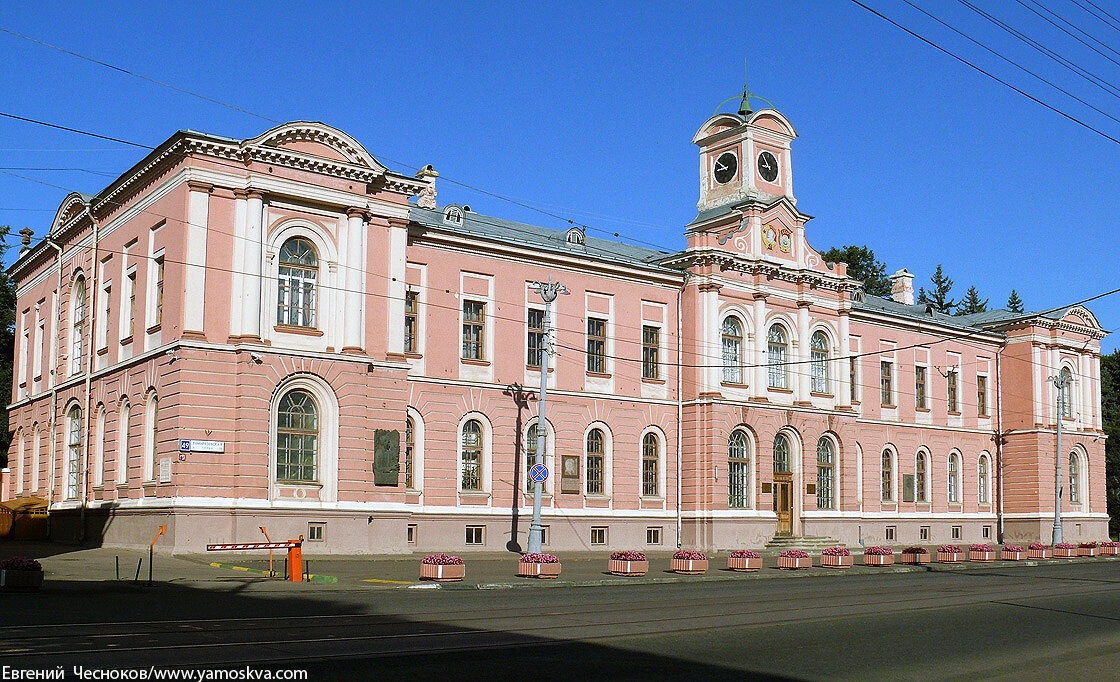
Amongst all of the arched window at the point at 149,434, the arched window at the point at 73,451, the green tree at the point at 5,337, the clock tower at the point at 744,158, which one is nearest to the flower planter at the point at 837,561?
the clock tower at the point at 744,158

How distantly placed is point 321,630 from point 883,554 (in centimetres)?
2609

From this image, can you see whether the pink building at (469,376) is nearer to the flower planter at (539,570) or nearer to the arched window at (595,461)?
the arched window at (595,461)

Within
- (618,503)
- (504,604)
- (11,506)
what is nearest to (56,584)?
(504,604)

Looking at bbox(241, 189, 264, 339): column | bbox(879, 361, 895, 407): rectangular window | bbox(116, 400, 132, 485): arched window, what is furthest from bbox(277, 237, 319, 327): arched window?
bbox(879, 361, 895, 407): rectangular window

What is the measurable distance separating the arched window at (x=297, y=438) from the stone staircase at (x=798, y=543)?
19.4 metres

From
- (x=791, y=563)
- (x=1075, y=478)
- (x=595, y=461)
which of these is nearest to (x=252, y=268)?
(x=595, y=461)

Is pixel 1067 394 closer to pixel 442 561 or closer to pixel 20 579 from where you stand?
pixel 442 561

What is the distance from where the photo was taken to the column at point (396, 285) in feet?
118

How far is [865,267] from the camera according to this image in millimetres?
Answer: 84375

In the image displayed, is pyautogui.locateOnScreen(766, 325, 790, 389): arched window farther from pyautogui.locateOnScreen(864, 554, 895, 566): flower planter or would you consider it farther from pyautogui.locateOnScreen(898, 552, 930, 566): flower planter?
pyautogui.locateOnScreen(864, 554, 895, 566): flower planter

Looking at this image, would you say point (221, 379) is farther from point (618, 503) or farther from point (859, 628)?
point (859, 628)

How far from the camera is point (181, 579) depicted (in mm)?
25359

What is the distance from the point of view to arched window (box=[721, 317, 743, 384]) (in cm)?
4578

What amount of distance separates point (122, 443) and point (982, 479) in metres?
41.5
